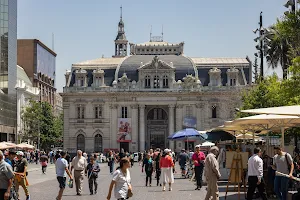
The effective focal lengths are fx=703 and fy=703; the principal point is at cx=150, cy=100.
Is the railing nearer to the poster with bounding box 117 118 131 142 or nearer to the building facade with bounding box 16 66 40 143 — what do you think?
the poster with bounding box 117 118 131 142

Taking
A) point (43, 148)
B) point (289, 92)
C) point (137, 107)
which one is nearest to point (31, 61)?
point (43, 148)

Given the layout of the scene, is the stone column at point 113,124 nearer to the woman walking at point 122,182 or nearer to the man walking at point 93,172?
the man walking at point 93,172

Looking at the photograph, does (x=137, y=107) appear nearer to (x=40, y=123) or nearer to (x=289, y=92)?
(x=40, y=123)

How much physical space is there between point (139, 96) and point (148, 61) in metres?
5.08

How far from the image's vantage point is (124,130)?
9550 centimetres

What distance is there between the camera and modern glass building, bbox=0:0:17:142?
8038 cm

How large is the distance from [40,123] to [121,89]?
12094mm

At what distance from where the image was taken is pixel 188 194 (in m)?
26.3

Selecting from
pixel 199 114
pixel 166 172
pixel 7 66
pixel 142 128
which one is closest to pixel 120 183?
pixel 166 172

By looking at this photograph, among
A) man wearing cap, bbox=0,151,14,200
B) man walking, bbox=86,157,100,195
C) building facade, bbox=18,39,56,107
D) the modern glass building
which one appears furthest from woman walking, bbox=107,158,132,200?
building facade, bbox=18,39,56,107

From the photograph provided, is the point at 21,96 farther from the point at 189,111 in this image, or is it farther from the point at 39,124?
the point at 189,111

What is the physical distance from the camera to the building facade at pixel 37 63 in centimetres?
12288

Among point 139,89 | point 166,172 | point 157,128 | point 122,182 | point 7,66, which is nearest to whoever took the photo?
point 122,182

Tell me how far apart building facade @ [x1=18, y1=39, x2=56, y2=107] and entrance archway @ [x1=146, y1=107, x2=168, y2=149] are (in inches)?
1163
